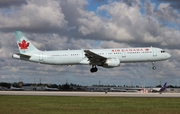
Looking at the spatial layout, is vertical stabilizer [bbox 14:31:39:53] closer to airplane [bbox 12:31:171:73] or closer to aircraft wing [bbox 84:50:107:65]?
airplane [bbox 12:31:171:73]

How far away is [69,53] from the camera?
72750 millimetres

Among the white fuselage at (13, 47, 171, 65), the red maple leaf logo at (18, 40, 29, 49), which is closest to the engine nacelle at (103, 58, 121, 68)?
the white fuselage at (13, 47, 171, 65)

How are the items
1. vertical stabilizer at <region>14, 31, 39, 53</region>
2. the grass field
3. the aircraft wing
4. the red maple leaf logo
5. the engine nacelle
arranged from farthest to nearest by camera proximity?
the red maple leaf logo, vertical stabilizer at <region>14, 31, 39, 53</region>, the engine nacelle, the aircraft wing, the grass field

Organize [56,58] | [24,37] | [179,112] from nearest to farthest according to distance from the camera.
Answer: [179,112] → [56,58] → [24,37]

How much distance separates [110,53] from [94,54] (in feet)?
13.6

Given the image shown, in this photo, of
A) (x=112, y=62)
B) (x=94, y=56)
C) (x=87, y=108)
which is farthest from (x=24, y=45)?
(x=87, y=108)

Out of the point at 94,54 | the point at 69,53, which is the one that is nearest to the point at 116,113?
the point at 94,54

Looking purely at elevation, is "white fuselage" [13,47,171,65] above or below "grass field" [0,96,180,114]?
above

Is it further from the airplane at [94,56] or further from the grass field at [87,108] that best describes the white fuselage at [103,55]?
the grass field at [87,108]

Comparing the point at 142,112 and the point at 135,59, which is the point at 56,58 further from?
the point at 142,112

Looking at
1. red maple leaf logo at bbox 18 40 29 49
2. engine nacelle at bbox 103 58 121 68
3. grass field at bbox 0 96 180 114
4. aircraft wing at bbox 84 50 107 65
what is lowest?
grass field at bbox 0 96 180 114

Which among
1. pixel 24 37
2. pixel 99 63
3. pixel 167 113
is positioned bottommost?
pixel 167 113

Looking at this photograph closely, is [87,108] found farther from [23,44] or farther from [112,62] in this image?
[23,44]

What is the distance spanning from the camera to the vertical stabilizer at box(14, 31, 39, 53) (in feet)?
252
